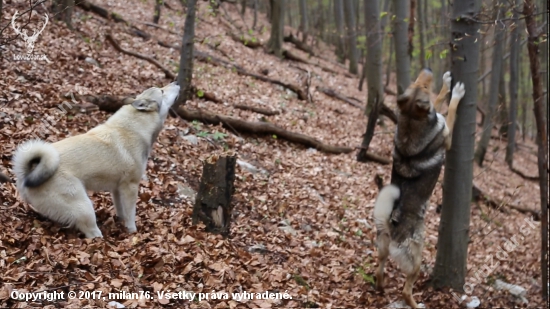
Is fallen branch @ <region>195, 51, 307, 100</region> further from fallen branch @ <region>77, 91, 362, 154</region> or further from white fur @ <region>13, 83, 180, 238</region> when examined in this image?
white fur @ <region>13, 83, 180, 238</region>

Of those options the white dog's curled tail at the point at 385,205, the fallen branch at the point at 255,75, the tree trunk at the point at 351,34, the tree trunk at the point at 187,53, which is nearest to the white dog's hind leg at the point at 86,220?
the white dog's curled tail at the point at 385,205

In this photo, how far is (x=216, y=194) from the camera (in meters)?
6.18

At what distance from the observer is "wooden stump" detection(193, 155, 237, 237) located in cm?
615

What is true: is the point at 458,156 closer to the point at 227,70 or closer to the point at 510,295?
the point at 510,295

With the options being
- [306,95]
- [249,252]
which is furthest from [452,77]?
[306,95]

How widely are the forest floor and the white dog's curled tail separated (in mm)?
1100

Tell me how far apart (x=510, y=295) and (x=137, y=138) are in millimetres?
6699

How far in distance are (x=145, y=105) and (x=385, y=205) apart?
11.2 ft

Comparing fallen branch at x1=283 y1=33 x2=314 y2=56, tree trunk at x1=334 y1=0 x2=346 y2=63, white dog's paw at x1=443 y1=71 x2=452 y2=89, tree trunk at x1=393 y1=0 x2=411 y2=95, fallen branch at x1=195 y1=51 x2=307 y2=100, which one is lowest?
white dog's paw at x1=443 y1=71 x2=452 y2=89

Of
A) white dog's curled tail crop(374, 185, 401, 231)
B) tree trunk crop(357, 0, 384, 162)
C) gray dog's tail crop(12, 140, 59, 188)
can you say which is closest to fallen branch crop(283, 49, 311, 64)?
tree trunk crop(357, 0, 384, 162)

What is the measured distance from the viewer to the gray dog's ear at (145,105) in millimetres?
5902

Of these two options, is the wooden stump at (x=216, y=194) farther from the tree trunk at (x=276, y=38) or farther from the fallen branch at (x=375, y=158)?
the tree trunk at (x=276, y=38)

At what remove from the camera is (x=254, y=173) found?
9.20 metres

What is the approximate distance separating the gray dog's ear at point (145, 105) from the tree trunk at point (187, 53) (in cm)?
436
